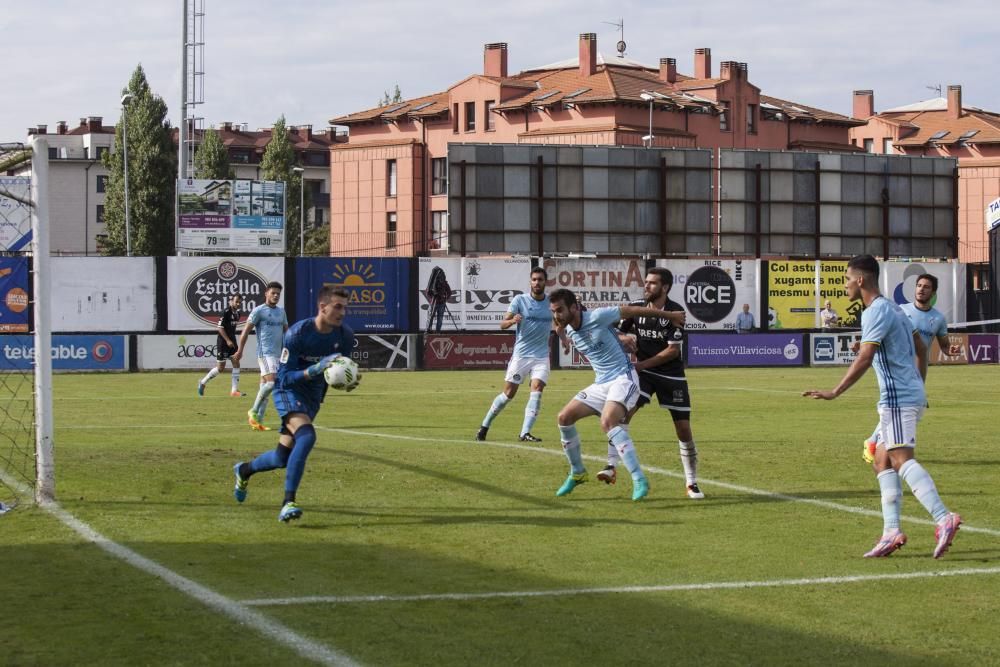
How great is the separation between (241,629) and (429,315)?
4012 centimetres

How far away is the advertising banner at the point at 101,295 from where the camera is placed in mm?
44562

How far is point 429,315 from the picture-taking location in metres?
47.6

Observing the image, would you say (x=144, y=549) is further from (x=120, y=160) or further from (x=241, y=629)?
(x=120, y=160)

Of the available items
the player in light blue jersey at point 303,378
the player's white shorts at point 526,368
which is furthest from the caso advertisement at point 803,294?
the player in light blue jersey at point 303,378

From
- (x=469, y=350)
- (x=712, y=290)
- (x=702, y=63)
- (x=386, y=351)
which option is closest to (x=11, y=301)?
(x=386, y=351)

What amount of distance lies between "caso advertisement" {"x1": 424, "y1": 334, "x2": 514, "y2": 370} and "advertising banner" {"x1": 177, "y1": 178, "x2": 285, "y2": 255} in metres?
14.5

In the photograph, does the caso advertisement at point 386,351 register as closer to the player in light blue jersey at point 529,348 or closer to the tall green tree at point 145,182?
the player in light blue jersey at point 529,348

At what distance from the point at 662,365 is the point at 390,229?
8823 cm

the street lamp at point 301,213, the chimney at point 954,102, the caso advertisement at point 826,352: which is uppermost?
the chimney at point 954,102

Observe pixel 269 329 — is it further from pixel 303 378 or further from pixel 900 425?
pixel 900 425

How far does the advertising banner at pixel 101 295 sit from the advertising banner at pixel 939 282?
2655cm

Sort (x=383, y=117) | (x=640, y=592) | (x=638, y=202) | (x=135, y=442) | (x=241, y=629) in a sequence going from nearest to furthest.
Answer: (x=241, y=629) → (x=640, y=592) → (x=135, y=442) → (x=638, y=202) → (x=383, y=117)

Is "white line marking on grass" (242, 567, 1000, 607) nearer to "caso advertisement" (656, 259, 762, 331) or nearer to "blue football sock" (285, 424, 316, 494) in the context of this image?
"blue football sock" (285, 424, 316, 494)

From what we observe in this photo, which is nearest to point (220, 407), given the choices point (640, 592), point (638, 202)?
point (640, 592)
